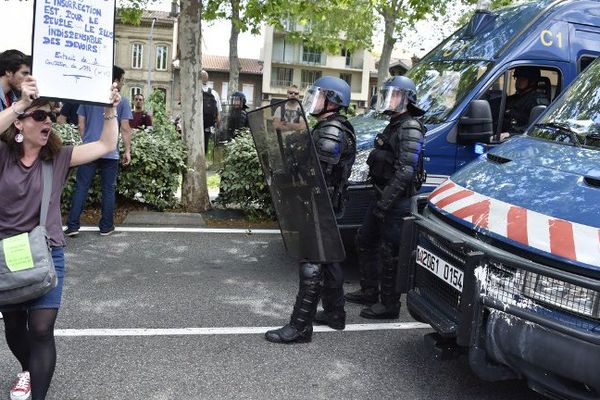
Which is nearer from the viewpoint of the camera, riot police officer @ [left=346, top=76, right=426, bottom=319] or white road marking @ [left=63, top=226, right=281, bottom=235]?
riot police officer @ [left=346, top=76, right=426, bottom=319]

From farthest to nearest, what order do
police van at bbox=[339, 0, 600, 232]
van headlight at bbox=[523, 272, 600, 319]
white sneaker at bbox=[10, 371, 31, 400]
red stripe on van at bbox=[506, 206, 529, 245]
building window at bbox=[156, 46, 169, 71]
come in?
building window at bbox=[156, 46, 169, 71]
police van at bbox=[339, 0, 600, 232]
white sneaker at bbox=[10, 371, 31, 400]
red stripe on van at bbox=[506, 206, 529, 245]
van headlight at bbox=[523, 272, 600, 319]

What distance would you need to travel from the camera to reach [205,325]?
4.46 meters

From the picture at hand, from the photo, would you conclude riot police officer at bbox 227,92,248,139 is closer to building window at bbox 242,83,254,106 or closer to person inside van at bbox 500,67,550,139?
person inside van at bbox 500,67,550,139

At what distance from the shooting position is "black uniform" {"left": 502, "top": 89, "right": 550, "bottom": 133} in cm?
587

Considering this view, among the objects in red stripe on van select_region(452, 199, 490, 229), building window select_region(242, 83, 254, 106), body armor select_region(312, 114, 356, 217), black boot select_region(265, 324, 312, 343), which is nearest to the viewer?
red stripe on van select_region(452, 199, 490, 229)

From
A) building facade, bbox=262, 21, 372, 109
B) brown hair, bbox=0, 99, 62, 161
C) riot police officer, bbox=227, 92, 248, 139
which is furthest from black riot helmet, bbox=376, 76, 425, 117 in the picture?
building facade, bbox=262, 21, 372, 109

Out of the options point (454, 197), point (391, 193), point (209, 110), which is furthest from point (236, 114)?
point (454, 197)

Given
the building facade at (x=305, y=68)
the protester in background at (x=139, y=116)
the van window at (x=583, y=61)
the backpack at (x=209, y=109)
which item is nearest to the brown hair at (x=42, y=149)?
the van window at (x=583, y=61)

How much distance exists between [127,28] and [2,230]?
5404cm

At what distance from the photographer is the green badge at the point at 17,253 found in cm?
286

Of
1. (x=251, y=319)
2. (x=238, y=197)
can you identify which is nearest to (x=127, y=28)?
(x=238, y=197)

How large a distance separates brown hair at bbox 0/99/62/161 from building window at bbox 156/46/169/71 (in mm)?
54759

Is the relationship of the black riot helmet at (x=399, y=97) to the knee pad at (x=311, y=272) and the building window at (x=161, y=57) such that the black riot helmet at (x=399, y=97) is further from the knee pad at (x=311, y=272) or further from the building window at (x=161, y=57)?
the building window at (x=161, y=57)

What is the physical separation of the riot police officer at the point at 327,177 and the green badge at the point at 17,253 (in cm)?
187
